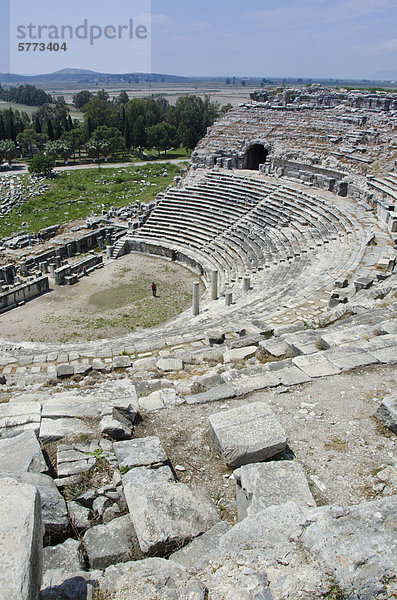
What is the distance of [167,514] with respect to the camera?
4305mm

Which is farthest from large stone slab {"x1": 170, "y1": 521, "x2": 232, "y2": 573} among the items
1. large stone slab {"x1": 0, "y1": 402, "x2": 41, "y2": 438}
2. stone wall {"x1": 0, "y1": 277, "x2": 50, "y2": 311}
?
stone wall {"x1": 0, "y1": 277, "x2": 50, "y2": 311}

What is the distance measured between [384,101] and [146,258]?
19.3 meters

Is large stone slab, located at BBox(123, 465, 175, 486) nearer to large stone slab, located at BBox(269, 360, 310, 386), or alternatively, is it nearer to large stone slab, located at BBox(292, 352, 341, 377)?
large stone slab, located at BBox(269, 360, 310, 386)

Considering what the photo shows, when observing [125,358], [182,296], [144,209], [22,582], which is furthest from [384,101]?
[22,582]

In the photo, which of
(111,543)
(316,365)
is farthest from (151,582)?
(316,365)

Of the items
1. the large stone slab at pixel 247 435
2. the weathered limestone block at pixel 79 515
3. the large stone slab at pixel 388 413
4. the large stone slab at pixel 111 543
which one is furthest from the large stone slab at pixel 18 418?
the large stone slab at pixel 388 413

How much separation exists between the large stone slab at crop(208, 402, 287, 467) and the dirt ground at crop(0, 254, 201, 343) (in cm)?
1158

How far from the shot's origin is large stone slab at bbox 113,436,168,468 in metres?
5.16

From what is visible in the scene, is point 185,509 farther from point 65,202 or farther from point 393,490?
point 65,202

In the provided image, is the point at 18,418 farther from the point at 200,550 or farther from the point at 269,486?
the point at 269,486

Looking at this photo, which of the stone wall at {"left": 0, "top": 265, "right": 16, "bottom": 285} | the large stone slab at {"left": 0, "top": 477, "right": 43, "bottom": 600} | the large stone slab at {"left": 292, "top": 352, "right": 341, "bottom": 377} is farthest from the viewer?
the stone wall at {"left": 0, "top": 265, "right": 16, "bottom": 285}

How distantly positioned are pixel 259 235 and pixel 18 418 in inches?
734

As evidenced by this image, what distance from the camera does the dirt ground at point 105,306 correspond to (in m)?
17.2

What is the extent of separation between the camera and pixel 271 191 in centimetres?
2691
